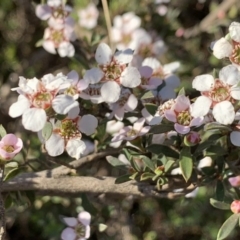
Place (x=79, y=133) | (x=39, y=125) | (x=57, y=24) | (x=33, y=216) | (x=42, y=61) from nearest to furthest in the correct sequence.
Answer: (x=39, y=125)
(x=79, y=133)
(x=57, y=24)
(x=33, y=216)
(x=42, y=61)

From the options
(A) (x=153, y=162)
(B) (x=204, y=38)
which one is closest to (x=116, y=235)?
(A) (x=153, y=162)

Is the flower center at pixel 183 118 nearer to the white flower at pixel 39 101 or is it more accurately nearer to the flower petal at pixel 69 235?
the white flower at pixel 39 101

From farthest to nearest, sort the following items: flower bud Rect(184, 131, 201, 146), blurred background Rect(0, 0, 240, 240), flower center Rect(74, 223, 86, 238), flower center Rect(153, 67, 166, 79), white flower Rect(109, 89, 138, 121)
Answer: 1. blurred background Rect(0, 0, 240, 240)
2. flower center Rect(153, 67, 166, 79)
3. flower center Rect(74, 223, 86, 238)
4. white flower Rect(109, 89, 138, 121)
5. flower bud Rect(184, 131, 201, 146)

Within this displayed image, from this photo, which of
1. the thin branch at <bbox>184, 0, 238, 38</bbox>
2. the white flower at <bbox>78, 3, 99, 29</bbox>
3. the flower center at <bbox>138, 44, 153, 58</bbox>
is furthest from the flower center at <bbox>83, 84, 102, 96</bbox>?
the white flower at <bbox>78, 3, 99, 29</bbox>

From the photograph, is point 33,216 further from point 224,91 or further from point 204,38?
point 204,38

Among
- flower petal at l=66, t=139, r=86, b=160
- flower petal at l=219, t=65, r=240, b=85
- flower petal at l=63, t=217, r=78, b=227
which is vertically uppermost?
flower petal at l=219, t=65, r=240, b=85

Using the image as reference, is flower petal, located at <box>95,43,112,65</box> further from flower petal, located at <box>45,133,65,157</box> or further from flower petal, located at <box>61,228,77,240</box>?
flower petal, located at <box>61,228,77,240</box>

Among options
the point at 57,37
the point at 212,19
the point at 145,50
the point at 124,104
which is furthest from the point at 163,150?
the point at 212,19
